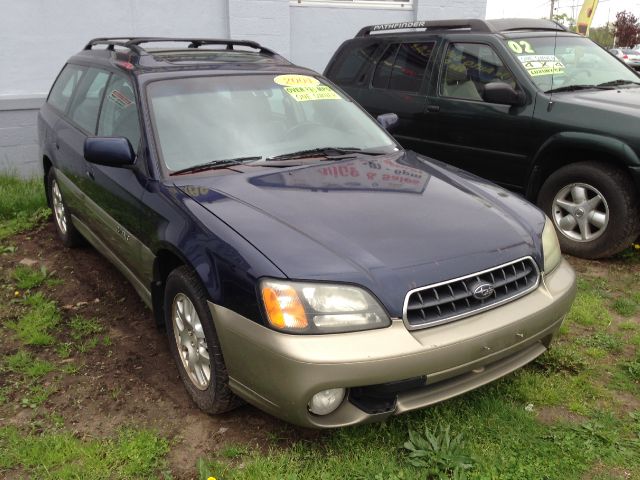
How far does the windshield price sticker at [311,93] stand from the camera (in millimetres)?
3923

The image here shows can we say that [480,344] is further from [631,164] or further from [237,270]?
[631,164]

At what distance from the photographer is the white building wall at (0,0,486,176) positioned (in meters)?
7.24

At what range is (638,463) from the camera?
102 inches

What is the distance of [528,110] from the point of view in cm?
509

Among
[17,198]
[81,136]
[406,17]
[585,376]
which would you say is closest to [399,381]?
[585,376]

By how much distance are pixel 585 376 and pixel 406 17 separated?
7568 millimetres

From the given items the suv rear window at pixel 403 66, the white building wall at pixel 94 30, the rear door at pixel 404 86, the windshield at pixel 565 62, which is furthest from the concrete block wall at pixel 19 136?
the windshield at pixel 565 62

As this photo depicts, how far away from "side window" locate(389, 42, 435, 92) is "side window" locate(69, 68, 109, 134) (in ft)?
9.75

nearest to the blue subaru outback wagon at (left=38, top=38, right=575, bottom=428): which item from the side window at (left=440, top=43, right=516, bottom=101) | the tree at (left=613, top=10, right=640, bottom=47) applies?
the side window at (left=440, top=43, right=516, bottom=101)

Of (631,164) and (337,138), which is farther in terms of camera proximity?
(631,164)

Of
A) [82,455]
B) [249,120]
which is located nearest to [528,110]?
[249,120]

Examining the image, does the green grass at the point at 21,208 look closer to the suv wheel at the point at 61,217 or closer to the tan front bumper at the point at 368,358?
the suv wheel at the point at 61,217

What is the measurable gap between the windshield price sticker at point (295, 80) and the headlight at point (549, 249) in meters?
1.79

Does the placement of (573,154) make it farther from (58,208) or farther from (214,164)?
(58,208)
